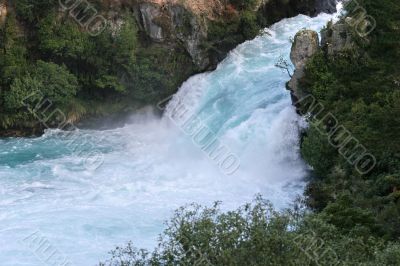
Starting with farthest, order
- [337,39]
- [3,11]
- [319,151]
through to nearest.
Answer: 1. [3,11]
2. [337,39]
3. [319,151]

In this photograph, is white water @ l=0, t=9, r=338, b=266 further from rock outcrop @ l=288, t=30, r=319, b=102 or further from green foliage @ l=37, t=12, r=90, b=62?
green foliage @ l=37, t=12, r=90, b=62

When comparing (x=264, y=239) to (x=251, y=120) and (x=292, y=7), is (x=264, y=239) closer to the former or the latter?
(x=251, y=120)

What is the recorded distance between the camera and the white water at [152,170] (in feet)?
60.5

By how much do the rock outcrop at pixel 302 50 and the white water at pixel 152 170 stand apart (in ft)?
4.64

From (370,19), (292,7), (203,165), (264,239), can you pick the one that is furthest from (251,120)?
(264,239)

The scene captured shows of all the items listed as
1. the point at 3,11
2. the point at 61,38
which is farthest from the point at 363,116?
the point at 3,11

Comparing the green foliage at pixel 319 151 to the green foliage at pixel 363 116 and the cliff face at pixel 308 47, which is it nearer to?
the green foliage at pixel 363 116

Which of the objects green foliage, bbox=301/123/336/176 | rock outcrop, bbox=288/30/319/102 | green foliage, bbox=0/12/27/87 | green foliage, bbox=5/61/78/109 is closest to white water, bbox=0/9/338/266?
green foliage, bbox=301/123/336/176

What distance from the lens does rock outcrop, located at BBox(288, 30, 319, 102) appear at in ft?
72.1

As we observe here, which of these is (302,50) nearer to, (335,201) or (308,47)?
(308,47)

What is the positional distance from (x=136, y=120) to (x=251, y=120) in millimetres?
5596

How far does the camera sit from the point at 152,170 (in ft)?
74.1

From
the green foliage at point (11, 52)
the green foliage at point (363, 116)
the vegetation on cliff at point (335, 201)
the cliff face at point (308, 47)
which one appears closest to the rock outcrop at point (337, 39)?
the cliff face at point (308, 47)

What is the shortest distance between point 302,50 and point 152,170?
22.8 feet
